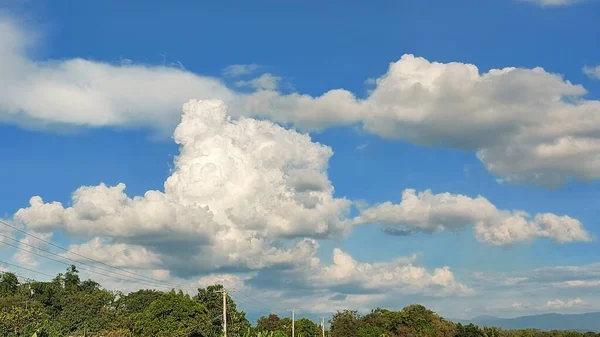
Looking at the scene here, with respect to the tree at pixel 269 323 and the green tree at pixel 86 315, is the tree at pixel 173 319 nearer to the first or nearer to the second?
the green tree at pixel 86 315

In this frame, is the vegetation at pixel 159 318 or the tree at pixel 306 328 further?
the tree at pixel 306 328

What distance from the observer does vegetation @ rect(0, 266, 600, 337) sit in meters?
95.3

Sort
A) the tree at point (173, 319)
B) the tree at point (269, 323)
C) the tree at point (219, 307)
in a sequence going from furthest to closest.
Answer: the tree at point (269, 323) < the tree at point (219, 307) < the tree at point (173, 319)

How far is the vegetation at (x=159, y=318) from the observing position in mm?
95312

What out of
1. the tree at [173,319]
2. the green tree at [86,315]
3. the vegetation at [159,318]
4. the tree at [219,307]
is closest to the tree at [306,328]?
the vegetation at [159,318]

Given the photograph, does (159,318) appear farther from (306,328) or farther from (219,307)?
(306,328)

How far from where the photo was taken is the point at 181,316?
95000mm

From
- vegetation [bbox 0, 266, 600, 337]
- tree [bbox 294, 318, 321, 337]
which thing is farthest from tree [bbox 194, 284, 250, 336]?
tree [bbox 294, 318, 321, 337]

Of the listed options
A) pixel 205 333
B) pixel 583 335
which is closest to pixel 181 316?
pixel 205 333

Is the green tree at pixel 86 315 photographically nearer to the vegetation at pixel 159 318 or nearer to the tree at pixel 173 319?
the vegetation at pixel 159 318

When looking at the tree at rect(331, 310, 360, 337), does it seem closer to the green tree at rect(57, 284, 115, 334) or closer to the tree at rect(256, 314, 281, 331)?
the tree at rect(256, 314, 281, 331)

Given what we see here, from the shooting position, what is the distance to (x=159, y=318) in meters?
94.8

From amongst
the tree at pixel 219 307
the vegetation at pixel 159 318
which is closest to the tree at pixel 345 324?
the vegetation at pixel 159 318

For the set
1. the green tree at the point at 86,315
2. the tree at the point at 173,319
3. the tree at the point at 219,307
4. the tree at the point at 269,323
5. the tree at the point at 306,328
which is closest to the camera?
the tree at the point at 173,319
